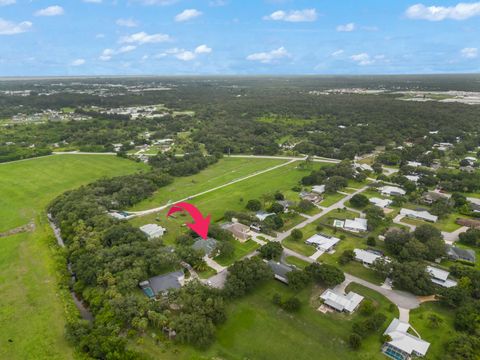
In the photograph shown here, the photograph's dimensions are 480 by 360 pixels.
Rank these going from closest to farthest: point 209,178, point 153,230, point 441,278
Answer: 1. point 441,278
2. point 153,230
3. point 209,178

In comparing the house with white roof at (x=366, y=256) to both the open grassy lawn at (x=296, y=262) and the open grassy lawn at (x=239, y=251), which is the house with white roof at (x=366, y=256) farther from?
the open grassy lawn at (x=239, y=251)

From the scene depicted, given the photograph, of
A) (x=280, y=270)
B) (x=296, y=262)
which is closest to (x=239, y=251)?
(x=280, y=270)

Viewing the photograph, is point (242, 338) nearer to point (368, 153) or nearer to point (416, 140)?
point (368, 153)

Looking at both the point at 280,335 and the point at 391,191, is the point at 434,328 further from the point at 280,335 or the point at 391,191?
the point at 391,191

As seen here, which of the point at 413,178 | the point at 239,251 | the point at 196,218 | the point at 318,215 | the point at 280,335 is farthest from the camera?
the point at 413,178

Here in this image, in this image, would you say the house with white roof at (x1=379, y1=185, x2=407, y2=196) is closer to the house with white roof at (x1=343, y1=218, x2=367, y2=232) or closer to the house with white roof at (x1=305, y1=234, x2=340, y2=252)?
the house with white roof at (x1=343, y1=218, x2=367, y2=232)

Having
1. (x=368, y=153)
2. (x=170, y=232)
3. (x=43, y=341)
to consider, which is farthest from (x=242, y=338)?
(x=368, y=153)

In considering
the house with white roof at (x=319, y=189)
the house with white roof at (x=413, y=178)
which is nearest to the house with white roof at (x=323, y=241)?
the house with white roof at (x=319, y=189)
